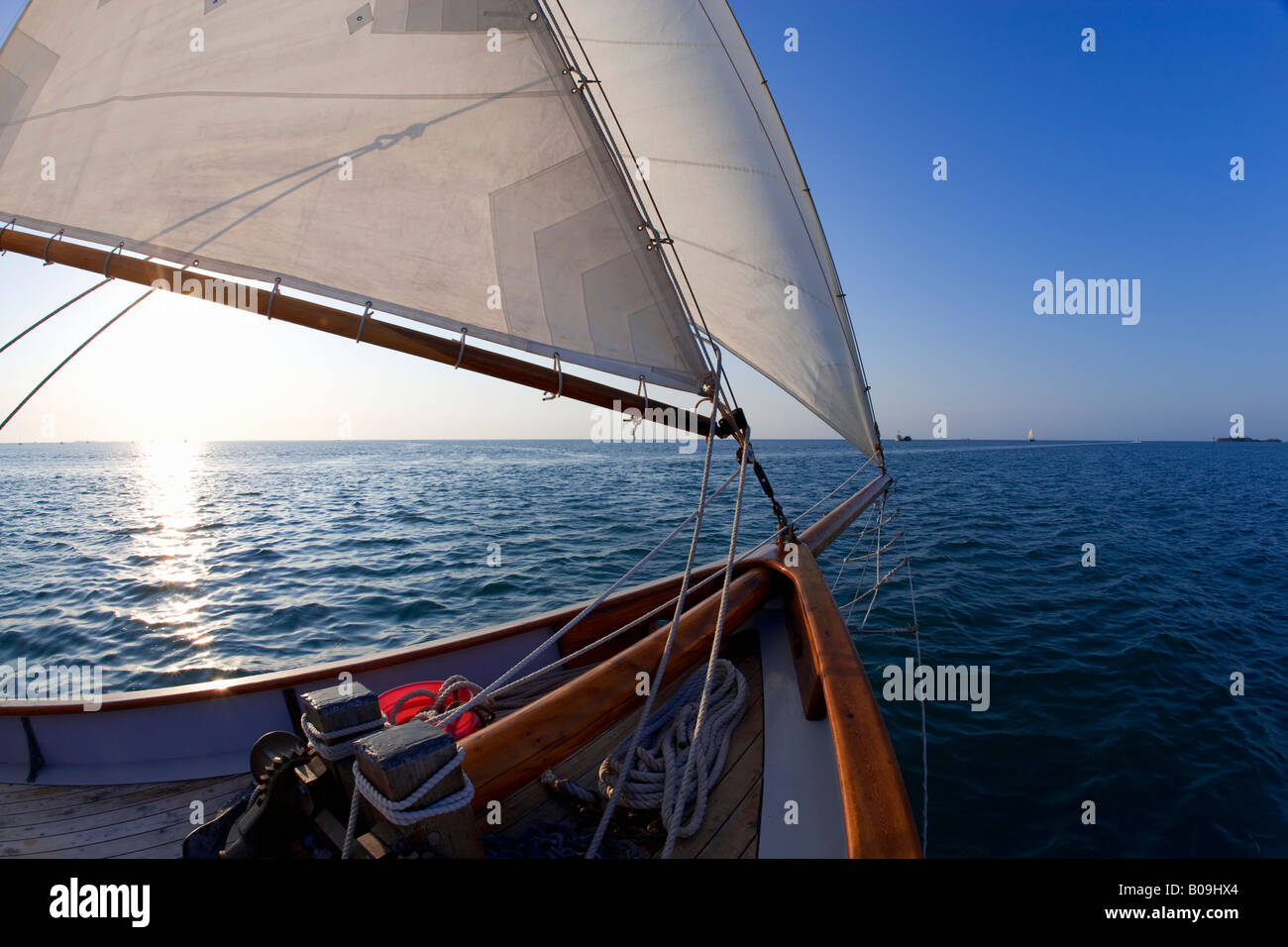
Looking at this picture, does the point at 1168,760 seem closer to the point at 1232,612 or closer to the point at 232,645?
the point at 1232,612

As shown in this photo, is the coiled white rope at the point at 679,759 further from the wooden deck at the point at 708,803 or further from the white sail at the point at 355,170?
the white sail at the point at 355,170

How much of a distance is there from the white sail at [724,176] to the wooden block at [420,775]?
5.00 m

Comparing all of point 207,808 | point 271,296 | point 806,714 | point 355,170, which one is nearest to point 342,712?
point 806,714

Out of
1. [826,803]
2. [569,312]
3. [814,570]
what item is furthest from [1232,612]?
[569,312]

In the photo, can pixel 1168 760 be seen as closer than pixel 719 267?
Yes

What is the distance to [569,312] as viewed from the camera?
2.84m

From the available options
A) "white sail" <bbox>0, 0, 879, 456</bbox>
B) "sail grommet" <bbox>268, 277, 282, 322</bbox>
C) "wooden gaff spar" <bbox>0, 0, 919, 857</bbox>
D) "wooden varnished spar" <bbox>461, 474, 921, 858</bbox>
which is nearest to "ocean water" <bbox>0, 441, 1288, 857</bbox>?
"wooden varnished spar" <bbox>461, 474, 921, 858</bbox>

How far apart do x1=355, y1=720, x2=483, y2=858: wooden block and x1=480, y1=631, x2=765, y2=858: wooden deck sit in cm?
53

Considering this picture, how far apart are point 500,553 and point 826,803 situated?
11.6 metres

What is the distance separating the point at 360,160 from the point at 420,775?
2989 millimetres

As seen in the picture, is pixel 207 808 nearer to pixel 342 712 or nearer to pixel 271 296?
pixel 342 712

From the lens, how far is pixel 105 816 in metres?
2.97

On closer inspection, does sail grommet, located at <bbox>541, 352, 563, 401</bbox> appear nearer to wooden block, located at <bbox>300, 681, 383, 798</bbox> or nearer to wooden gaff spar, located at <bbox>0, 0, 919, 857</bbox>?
wooden gaff spar, located at <bbox>0, 0, 919, 857</bbox>

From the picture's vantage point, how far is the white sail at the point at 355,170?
8.93 feet
